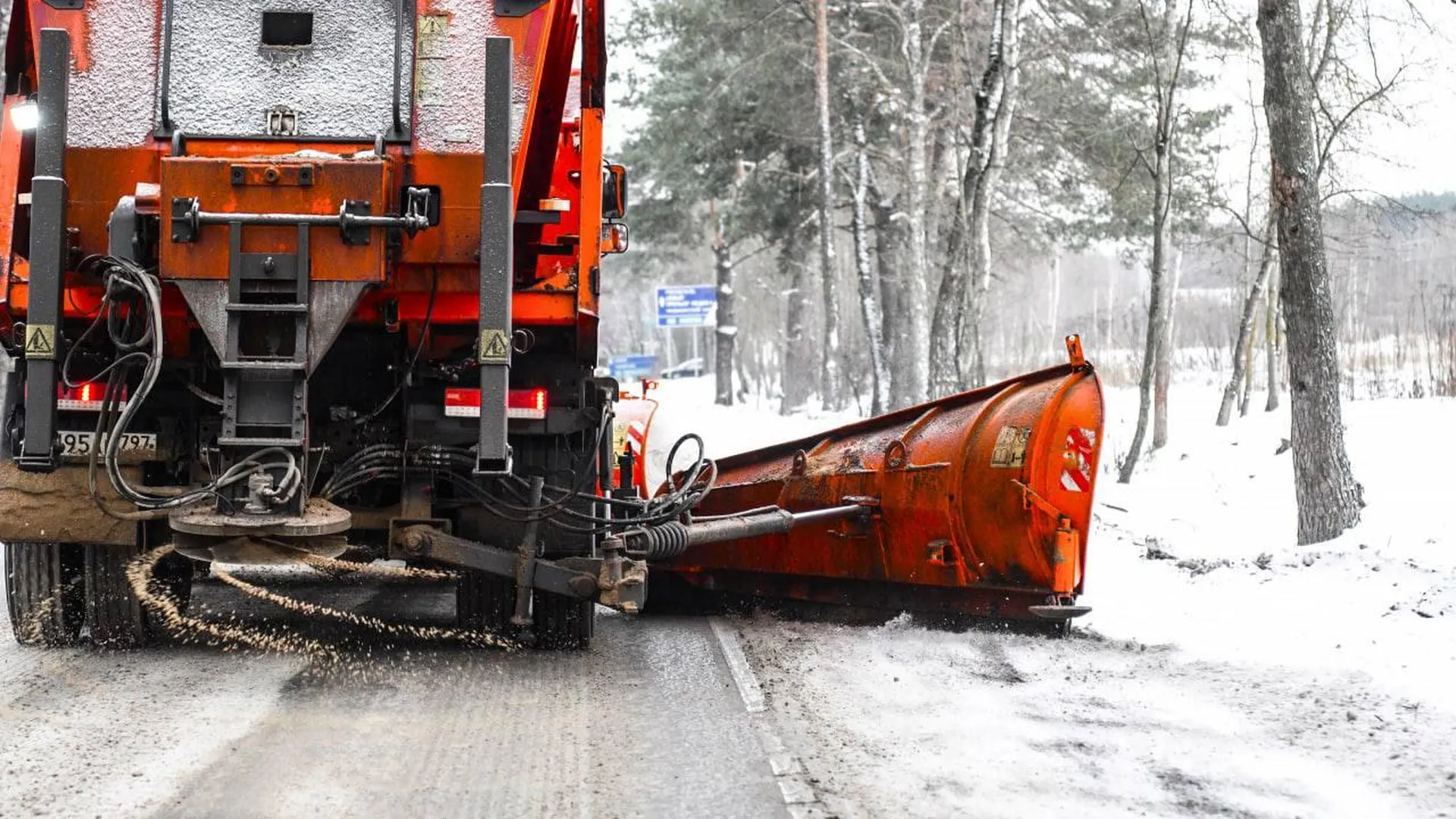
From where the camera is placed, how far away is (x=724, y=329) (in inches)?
1655

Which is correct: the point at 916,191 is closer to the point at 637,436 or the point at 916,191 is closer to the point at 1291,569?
the point at 637,436

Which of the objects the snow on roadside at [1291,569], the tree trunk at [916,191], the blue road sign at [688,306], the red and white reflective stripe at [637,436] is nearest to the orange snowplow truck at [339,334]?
the snow on roadside at [1291,569]

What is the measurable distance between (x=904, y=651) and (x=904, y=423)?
163 centimetres

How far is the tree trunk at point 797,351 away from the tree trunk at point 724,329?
158 cm

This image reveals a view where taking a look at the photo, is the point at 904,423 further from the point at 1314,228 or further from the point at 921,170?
the point at 921,170

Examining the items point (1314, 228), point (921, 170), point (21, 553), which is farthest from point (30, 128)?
point (921, 170)

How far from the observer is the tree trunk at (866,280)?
2784cm

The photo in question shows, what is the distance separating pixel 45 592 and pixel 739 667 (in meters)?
3.24

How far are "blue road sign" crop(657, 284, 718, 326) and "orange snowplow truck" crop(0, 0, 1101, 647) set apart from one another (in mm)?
36088

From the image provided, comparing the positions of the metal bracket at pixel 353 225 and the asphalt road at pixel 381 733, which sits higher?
the metal bracket at pixel 353 225

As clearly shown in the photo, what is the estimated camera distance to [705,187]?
32281 millimetres

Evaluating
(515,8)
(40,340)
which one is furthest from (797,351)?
(40,340)

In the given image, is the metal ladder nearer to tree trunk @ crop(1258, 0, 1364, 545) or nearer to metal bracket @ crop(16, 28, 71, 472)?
metal bracket @ crop(16, 28, 71, 472)

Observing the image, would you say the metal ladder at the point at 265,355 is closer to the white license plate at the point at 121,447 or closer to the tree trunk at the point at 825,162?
the white license plate at the point at 121,447
